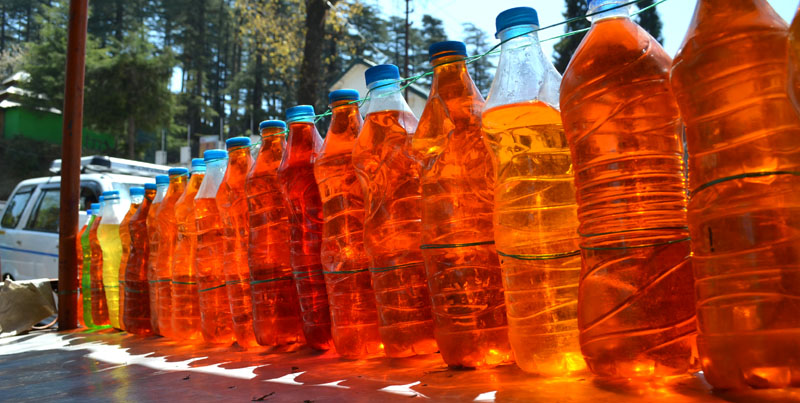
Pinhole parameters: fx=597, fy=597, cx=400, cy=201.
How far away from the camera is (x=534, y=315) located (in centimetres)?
187

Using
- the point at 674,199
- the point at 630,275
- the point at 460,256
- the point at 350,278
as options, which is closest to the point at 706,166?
the point at 674,199

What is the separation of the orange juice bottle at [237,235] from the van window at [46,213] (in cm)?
730

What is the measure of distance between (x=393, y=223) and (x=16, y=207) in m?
10.1

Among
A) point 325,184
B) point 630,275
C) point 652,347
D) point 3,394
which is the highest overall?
point 325,184

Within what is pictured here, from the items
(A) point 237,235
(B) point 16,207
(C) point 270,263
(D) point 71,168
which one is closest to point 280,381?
(C) point 270,263

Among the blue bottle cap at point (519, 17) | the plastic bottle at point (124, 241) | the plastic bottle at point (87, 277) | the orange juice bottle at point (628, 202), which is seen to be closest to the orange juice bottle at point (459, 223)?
the blue bottle cap at point (519, 17)

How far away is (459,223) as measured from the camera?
2107mm

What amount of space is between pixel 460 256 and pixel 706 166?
2.84 ft

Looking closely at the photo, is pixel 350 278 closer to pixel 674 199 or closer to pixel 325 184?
pixel 325 184

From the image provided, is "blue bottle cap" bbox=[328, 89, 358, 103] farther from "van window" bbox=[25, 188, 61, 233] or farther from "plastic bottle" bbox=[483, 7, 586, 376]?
"van window" bbox=[25, 188, 61, 233]

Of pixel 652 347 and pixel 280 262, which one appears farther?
pixel 280 262

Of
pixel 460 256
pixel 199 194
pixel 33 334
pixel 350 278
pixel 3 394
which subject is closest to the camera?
pixel 460 256

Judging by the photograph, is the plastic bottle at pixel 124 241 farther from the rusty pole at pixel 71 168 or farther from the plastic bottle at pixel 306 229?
the plastic bottle at pixel 306 229

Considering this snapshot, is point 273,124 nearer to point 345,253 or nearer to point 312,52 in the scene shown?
point 345,253
